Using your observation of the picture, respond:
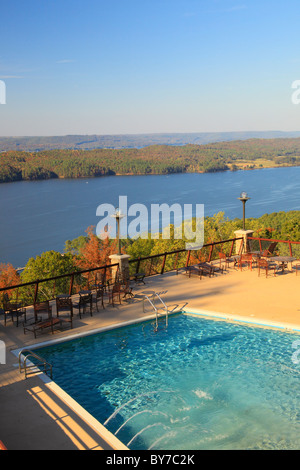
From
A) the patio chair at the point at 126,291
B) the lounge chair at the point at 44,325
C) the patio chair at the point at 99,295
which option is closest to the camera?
the lounge chair at the point at 44,325

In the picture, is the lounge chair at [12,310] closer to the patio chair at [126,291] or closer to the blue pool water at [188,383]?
the blue pool water at [188,383]

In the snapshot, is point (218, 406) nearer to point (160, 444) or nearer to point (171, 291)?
point (160, 444)

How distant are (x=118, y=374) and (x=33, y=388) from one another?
151 centimetres

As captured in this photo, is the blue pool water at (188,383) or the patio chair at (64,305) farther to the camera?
the patio chair at (64,305)

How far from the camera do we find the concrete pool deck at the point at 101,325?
17.0 feet

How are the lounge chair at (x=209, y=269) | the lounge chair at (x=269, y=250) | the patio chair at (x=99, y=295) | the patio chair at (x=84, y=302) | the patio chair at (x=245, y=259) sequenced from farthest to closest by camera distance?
the lounge chair at (x=269, y=250)
the patio chair at (x=245, y=259)
the lounge chair at (x=209, y=269)
the patio chair at (x=99, y=295)
the patio chair at (x=84, y=302)

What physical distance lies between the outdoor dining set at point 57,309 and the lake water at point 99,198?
76.0 meters

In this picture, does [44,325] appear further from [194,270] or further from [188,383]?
[194,270]

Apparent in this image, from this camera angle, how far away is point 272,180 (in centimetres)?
16062

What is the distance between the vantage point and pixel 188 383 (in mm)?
6914

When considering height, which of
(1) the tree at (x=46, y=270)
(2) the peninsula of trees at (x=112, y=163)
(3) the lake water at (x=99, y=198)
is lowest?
(1) the tree at (x=46, y=270)

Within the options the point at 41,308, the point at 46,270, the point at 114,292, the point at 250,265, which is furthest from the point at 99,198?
the point at 41,308

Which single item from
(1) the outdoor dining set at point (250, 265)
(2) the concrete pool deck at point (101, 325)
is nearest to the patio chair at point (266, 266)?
(1) the outdoor dining set at point (250, 265)

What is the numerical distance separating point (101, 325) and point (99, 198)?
125870 mm
